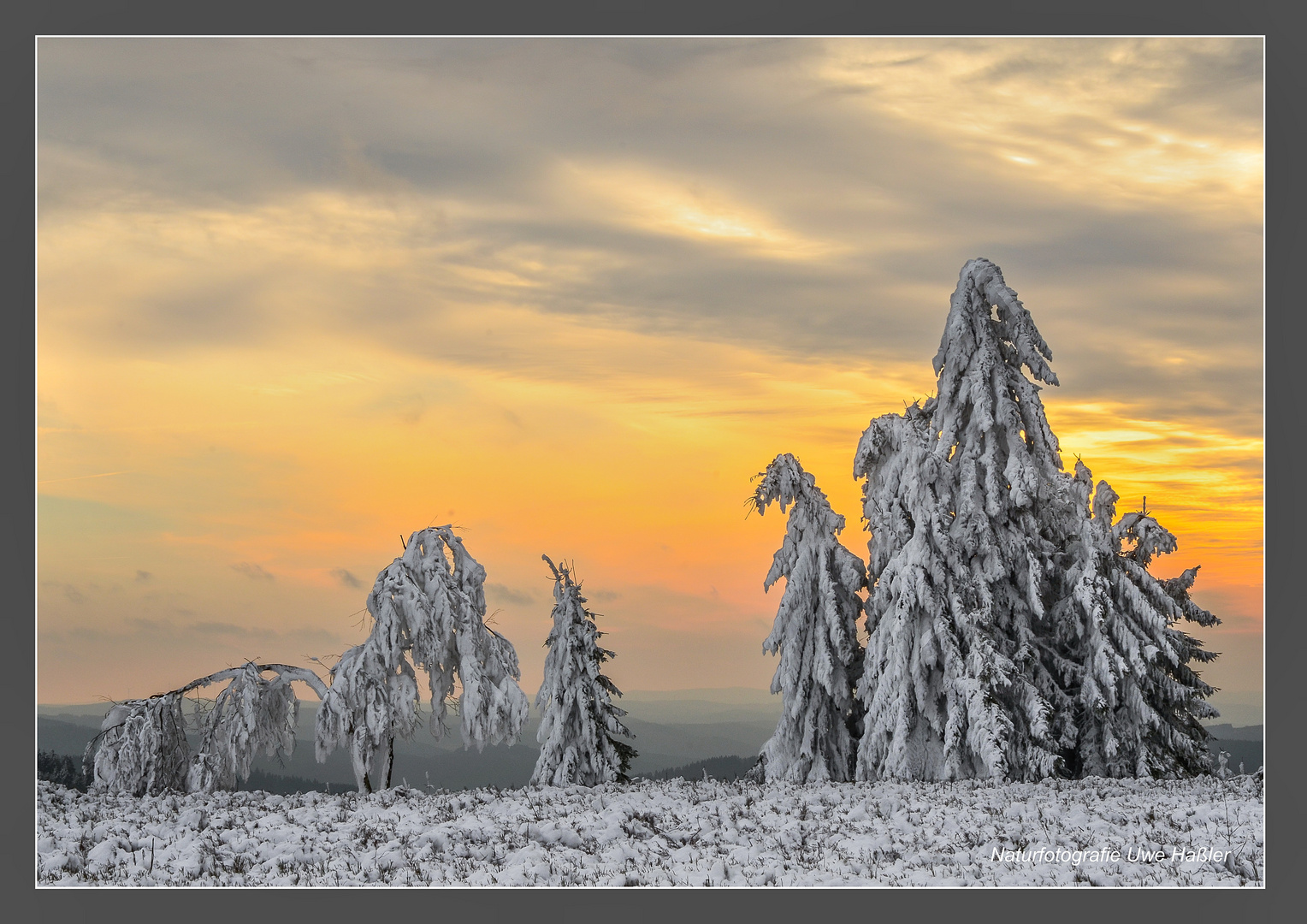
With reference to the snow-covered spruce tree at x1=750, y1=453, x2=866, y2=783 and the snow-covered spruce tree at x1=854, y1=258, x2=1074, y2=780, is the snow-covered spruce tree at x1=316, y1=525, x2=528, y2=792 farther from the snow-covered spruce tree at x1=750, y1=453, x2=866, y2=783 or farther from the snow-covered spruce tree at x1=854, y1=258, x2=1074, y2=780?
the snow-covered spruce tree at x1=854, y1=258, x2=1074, y2=780

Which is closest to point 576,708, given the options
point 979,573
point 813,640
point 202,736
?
point 813,640

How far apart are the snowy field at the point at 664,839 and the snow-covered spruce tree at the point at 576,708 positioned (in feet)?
15.3

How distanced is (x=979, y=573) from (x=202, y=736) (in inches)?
693

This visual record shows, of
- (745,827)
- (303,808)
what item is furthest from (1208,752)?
(303,808)

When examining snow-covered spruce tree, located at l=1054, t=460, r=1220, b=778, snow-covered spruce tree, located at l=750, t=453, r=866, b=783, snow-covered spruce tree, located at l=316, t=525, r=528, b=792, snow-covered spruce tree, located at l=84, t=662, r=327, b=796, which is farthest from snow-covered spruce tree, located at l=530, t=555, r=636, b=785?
snow-covered spruce tree, located at l=1054, t=460, r=1220, b=778

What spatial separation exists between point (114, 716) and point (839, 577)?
54.4 feet

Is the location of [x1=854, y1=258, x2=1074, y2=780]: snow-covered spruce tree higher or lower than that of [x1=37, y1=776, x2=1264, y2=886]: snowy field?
higher

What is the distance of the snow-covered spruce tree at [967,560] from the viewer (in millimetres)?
24047

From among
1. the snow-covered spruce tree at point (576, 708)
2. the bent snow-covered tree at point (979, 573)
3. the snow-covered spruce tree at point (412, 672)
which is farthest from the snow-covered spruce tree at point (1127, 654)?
the snow-covered spruce tree at point (412, 672)

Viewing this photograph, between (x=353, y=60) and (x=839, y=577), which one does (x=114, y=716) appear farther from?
(x=839, y=577)

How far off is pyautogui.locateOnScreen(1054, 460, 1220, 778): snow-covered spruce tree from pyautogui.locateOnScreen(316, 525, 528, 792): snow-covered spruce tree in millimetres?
13110

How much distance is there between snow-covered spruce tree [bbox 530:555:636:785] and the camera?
25109mm

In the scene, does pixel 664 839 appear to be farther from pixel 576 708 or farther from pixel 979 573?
pixel 979 573

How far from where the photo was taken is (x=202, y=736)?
2262 cm
